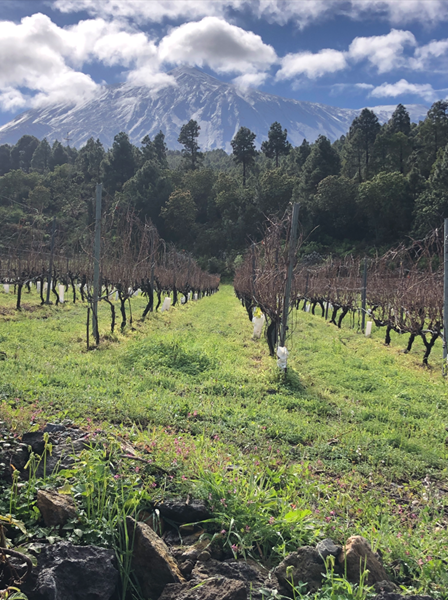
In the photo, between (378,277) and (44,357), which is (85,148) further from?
(44,357)

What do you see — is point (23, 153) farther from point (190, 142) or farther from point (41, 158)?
point (190, 142)

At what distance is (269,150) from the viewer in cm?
7950

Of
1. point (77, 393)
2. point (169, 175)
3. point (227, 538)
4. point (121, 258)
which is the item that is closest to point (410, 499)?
point (227, 538)

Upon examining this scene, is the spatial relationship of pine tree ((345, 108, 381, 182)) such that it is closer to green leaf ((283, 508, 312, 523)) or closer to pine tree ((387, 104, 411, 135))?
pine tree ((387, 104, 411, 135))

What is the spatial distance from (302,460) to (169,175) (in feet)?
233

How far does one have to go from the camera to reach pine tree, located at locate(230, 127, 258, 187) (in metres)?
71.3

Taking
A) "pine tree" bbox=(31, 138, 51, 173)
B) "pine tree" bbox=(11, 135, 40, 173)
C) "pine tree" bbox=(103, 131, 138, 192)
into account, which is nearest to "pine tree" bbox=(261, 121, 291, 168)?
"pine tree" bbox=(103, 131, 138, 192)

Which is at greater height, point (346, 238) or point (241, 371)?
point (346, 238)

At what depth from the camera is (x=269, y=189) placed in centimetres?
6012

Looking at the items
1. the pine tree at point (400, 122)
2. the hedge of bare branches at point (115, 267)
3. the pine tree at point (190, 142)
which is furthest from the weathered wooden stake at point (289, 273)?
the pine tree at point (190, 142)

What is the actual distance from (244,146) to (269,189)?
17.0 meters

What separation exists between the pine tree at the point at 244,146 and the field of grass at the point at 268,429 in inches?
2676

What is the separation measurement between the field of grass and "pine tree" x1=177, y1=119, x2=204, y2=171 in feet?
255

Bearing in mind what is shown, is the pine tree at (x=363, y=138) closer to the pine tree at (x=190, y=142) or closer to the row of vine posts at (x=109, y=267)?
the pine tree at (x=190, y=142)
